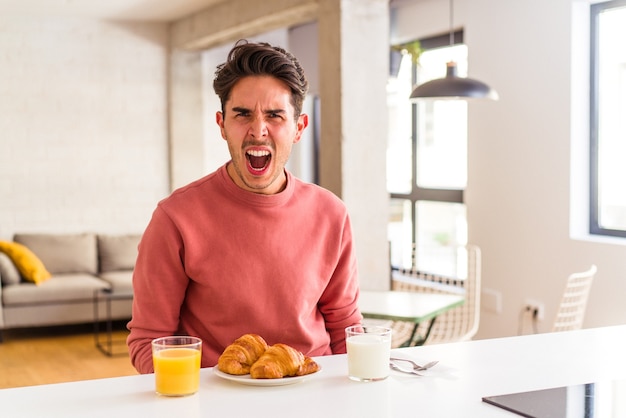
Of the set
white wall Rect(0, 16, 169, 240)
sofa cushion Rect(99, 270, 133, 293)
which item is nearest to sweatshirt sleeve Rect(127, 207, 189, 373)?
sofa cushion Rect(99, 270, 133, 293)

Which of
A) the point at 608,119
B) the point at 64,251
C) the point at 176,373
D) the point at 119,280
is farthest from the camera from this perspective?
the point at 64,251

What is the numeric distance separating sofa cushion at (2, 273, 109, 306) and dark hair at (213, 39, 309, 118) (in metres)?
4.93

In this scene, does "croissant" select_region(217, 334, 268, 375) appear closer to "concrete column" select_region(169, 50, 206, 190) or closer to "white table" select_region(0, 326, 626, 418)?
"white table" select_region(0, 326, 626, 418)

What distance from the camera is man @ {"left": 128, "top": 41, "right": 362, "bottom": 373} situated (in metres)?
1.75

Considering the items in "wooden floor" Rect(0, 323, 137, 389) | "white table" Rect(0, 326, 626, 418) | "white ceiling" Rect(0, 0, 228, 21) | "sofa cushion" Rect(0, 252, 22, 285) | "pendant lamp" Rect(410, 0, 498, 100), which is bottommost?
"wooden floor" Rect(0, 323, 137, 389)

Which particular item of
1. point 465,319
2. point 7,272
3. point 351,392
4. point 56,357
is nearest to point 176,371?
point 351,392

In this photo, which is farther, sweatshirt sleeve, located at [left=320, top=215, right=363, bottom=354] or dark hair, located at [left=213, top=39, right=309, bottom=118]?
sweatshirt sleeve, located at [left=320, top=215, right=363, bottom=354]

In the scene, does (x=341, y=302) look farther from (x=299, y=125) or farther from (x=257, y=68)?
(x=257, y=68)

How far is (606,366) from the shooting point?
64.4 inches

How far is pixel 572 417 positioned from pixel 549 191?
3991 mm

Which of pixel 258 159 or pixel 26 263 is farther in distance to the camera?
pixel 26 263

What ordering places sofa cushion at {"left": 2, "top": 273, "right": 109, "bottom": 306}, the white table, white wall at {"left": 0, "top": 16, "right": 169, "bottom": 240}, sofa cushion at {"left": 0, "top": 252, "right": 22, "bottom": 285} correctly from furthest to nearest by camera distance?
white wall at {"left": 0, "top": 16, "right": 169, "bottom": 240} < sofa cushion at {"left": 0, "top": 252, "right": 22, "bottom": 285} < sofa cushion at {"left": 2, "top": 273, "right": 109, "bottom": 306} < the white table

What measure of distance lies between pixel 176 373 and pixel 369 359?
1.13 ft

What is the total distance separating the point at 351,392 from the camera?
140 cm
